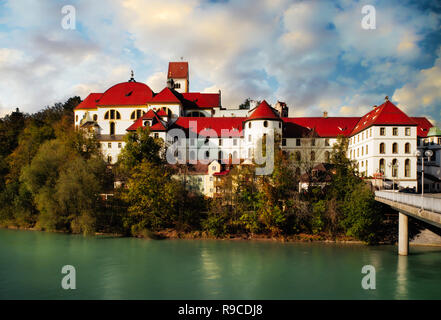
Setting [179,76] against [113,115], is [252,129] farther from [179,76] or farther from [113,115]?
[179,76]

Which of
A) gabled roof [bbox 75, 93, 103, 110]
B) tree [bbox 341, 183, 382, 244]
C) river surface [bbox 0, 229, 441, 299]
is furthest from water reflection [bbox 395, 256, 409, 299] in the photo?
gabled roof [bbox 75, 93, 103, 110]

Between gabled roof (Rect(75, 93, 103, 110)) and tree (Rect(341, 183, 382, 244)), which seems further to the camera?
gabled roof (Rect(75, 93, 103, 110))

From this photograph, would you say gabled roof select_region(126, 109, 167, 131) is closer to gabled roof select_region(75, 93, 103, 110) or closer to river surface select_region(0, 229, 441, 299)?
gabled roof select_region(75, 93, 103, 110)

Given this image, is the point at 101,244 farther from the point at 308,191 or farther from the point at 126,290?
the point at 308,191

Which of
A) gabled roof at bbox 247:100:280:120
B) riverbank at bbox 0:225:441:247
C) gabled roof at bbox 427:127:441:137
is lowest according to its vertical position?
riverbank at bbox 0:225:441:247

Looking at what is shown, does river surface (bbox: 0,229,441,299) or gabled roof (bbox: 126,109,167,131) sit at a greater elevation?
gabled roof (bbox: 126,109,167,131)

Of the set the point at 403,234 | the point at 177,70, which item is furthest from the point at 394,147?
the point at 177,70

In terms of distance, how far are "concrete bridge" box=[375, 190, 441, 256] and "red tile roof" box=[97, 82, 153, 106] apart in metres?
37.4

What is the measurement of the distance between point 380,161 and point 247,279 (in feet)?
86.5

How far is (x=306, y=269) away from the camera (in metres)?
21.4

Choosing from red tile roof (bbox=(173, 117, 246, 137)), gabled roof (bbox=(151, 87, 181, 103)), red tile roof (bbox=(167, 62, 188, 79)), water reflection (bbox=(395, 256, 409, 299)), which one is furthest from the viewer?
red tile roof (bbox=(167, 62, 188, 79))

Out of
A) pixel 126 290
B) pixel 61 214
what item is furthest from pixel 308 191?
pixel 61 214

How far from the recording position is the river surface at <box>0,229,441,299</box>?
1725 centimetres

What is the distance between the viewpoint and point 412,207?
63.7ft
